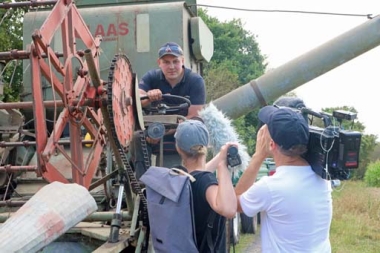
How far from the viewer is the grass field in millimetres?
7916

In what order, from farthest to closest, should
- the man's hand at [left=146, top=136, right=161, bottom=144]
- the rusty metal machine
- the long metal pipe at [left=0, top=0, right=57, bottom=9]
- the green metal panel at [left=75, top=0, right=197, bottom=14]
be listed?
the green metal panel at [left=75, top=0, right=197, bottom=14] < the long metal pipe at [left=0, top=0, right=57, bottom=9] < the man's hand at [left=146, top=136, right=161, bottom=144] < the rusty metal machine

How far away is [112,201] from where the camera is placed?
14.9 ft

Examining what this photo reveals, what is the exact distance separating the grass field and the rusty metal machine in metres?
1.72

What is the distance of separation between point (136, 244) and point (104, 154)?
1404 mm

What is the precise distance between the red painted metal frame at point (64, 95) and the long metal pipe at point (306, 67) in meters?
2.80

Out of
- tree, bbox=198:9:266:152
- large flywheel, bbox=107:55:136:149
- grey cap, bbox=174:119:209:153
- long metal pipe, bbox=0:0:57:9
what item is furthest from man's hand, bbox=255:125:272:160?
tree, bbox=198:9:266:152

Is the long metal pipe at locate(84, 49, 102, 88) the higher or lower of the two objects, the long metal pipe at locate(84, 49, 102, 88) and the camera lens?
the higher

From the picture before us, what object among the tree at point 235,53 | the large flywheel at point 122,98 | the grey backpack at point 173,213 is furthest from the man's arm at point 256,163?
the tree at point 235,53

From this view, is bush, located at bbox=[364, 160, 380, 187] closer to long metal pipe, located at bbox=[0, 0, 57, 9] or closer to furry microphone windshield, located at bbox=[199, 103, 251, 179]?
long metal pipe, located at bbox=[0, 0, 57, 9]

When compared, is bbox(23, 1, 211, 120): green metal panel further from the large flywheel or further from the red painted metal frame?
the large flywheel

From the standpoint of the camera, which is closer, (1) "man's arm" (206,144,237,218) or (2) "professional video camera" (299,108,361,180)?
(2) "professional video camera" (299,108,361,180)

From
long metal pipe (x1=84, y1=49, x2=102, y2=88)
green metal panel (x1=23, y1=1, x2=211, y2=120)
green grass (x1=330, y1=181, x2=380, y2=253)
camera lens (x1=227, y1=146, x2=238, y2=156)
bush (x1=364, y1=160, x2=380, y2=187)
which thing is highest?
green metal panel (x1=23, y1=1, x2=211, y2=120)

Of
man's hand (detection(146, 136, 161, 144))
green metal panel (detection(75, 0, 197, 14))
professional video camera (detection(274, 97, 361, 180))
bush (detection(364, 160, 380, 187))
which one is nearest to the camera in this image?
professional video camera (detection(274, 97, 361, 180))

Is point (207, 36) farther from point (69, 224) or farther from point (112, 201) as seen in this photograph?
point (69, 224)
